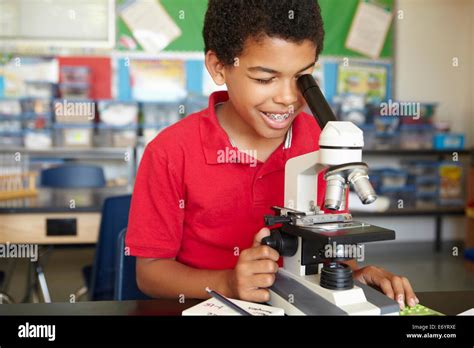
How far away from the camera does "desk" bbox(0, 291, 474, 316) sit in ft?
2.09

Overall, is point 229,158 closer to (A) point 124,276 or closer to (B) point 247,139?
(B) point 247,139

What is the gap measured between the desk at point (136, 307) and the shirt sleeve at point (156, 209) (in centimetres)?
18

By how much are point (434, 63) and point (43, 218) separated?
3079 millimetres

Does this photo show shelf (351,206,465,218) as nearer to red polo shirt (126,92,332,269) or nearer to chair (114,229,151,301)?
chair (114,229,151,301)

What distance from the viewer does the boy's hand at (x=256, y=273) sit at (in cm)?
65

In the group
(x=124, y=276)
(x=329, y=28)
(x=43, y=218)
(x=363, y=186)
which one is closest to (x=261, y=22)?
(x=363, y=186)

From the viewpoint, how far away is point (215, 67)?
88 cm

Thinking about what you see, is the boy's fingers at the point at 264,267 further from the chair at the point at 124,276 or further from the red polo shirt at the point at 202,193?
the chair at the point at 124,276

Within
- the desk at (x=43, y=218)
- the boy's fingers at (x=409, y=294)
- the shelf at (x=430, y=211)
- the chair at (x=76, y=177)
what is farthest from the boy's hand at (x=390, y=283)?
the shelf at (x=430, y=211)

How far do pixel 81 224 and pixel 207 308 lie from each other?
4.03 ft

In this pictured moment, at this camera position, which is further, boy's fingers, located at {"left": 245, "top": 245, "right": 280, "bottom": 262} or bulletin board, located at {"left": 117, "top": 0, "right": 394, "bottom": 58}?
bulletin board, located at {"left": 117, "top": 0, "right": 394, "bottom": 58}

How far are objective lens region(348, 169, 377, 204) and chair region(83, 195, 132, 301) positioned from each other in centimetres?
92

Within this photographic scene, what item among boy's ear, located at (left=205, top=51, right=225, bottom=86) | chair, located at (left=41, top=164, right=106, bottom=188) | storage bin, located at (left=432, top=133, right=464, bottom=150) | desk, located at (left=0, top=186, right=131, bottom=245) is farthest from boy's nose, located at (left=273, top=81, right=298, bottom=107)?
storage bin, located at (left=432, top=133, right=464, bottom=150)
